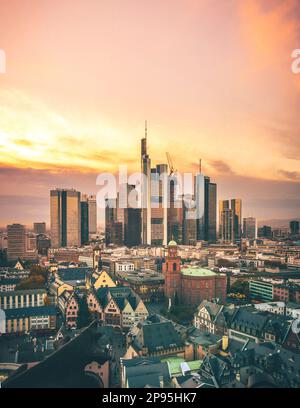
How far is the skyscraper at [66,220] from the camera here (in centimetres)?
2070

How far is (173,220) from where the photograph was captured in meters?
28.1

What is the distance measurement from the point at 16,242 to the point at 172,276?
904cm

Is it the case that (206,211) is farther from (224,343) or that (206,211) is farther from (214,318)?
(224,343)

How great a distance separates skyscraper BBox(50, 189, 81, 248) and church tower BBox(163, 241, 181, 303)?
359 inches

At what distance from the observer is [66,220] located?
21766 millimetres


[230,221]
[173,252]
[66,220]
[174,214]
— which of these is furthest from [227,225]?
[173,252]

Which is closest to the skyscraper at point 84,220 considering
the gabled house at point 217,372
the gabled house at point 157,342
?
the gabled house at point 157,342

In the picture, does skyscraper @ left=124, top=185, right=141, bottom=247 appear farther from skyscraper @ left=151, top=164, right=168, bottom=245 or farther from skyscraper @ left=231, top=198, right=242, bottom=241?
skyscraper @ left=231, top=198, right=242, bottom=241

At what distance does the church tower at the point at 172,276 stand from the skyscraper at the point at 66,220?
912cm

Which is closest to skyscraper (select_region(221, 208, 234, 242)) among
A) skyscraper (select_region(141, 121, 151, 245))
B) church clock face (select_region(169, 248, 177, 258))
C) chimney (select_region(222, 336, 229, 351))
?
skyscraper (select_region(141, 121, 151, 245))

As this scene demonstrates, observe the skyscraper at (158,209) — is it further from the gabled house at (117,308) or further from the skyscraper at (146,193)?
the gabled house at (117,308)

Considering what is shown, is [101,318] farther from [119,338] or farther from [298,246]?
[298,246]

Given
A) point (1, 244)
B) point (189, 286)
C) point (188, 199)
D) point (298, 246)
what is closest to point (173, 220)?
point (188, 199)
